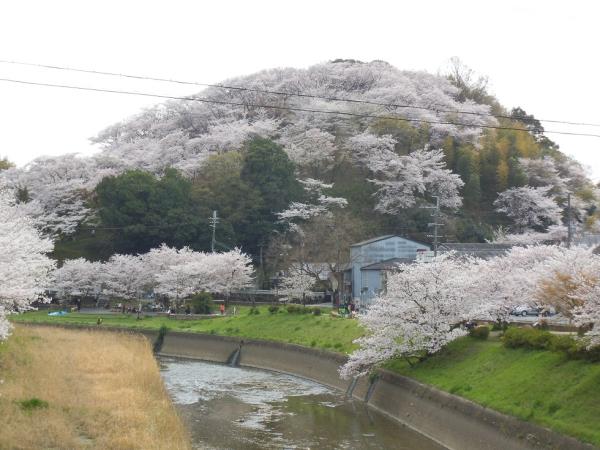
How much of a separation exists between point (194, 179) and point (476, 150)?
31.6 metres

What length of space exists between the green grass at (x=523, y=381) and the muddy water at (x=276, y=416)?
2495mm

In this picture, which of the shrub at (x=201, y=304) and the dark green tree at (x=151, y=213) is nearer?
the shrub at (x=201, y=304)

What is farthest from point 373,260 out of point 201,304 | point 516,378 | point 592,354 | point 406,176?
point 592,354

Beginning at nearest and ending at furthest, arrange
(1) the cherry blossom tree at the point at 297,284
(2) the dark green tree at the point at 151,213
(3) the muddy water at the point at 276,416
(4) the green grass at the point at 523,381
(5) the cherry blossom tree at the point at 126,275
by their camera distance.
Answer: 1. (4) the green grass at the point at 523,381
2. (3) the muddy water at the point at 276,416
3. (1) the cherry blossom tree at the point at 297,284
4. (5) the cherry blossom tree at the point at 126,275
5. (2) the dark green tree at the point at 151,213

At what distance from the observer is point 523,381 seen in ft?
71.1

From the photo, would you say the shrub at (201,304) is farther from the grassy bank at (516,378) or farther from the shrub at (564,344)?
the shrub at (564,344)

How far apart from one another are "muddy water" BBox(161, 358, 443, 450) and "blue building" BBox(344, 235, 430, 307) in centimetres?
1976

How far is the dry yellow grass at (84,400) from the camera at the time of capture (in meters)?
16.7

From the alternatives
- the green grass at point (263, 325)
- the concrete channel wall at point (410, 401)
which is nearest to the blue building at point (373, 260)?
the green grass at point (263, 325)

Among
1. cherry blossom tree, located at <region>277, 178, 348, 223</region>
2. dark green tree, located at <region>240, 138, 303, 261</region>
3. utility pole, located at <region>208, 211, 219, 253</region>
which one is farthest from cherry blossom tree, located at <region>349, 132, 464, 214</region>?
utility pole, located at <region>208, 211, 219, 253</region>

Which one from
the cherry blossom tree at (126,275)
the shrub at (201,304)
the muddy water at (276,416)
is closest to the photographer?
the muddy water at (276,416)

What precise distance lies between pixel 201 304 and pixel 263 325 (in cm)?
1290

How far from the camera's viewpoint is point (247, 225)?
223 feet

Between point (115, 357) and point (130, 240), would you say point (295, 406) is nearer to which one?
point (115, 357)
